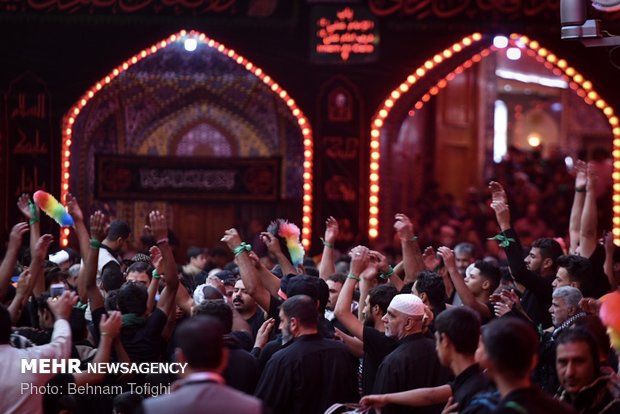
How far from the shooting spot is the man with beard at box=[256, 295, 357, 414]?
7.07m

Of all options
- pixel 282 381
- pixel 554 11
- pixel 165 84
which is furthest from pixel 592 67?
pixel 282 381

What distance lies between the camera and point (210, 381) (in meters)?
5.02

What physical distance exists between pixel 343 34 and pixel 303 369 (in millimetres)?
10771

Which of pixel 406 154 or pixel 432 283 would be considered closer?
pixel 432 283

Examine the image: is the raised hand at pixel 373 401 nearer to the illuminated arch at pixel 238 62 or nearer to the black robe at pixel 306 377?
the black robe at pixel 306 377

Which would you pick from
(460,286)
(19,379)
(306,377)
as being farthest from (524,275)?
(19,379)

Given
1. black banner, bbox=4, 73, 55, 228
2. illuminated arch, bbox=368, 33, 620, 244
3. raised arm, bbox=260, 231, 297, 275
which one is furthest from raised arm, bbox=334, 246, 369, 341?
black banner, bbox=4, 73, 55, 228

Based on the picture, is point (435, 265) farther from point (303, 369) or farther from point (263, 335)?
point (303, 369)

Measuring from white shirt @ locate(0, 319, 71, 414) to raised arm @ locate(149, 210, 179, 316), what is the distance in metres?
1.71

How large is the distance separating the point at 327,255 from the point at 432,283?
2.07 metres

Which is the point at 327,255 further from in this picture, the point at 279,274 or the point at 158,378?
the point at 158,378

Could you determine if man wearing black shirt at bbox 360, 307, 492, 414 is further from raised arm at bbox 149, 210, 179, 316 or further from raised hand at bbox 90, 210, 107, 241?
raised hand at bbox 90, 210, 107, 241


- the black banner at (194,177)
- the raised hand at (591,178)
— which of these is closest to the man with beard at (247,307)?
the raised hand at (591,178)

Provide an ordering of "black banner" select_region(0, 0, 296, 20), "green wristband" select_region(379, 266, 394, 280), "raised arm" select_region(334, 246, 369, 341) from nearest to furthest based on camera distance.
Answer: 1. "raised arm" select_region(334, 246, 369, 341)
2. "green wristband" select_region(379, 266, 394, 280)
3. "black banner" select_region(0, 0, 296, 20)
